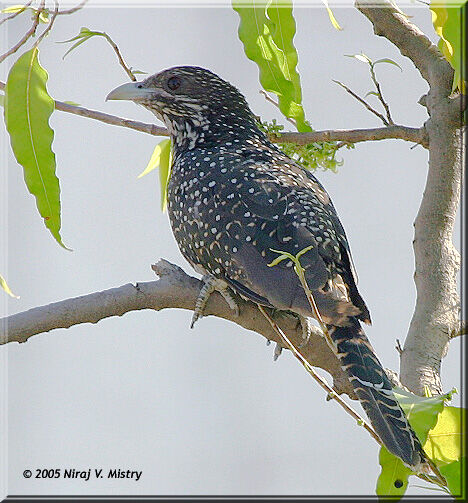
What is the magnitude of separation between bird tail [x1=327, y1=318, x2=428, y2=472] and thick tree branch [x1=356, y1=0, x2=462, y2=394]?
113 mm

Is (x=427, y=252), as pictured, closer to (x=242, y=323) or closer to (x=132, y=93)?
(x=242, y=323)

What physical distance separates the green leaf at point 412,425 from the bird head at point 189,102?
1.22 metres

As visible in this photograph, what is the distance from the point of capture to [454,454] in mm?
1301

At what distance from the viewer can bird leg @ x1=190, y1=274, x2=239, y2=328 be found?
1810mm

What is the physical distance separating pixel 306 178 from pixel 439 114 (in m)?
0.39

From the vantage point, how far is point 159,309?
171 cm

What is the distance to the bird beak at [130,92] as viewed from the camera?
227 cm

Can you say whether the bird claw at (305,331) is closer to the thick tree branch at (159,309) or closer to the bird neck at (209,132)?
the thick tree branch at (159,309)

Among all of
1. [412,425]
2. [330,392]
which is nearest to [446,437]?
[412,425]

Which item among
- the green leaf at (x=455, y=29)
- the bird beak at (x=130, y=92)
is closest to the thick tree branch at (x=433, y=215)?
the green leaf at (x=455, y=29)

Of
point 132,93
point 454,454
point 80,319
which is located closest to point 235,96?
point 132,93

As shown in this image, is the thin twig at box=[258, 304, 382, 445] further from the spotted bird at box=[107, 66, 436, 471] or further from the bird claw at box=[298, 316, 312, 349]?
the bird claw at box=[298, 316, 312, 349]

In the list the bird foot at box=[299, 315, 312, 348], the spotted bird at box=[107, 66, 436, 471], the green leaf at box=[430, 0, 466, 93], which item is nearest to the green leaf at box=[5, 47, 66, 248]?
the spotted bird at box=[107, 66, 436, 471]

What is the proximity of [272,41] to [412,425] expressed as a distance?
82 cm
